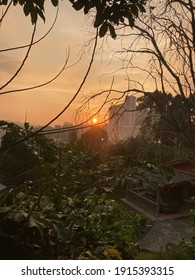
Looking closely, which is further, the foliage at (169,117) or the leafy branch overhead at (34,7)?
the foliage at (169,117)

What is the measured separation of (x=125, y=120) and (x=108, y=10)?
4.23 meters

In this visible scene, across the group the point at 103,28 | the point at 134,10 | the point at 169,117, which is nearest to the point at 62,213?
the point at 103,28

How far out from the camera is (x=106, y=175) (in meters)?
2.88

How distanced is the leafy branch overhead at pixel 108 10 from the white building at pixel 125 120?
3.50 metres

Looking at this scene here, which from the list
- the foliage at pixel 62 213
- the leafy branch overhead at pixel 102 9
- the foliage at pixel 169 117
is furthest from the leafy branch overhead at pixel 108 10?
the foliage at pixel 169 117

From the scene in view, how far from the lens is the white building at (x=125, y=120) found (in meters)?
5.84

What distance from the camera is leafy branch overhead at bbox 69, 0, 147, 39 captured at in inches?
81.0

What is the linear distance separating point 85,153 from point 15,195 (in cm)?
90

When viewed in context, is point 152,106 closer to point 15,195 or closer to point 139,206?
point 15,195

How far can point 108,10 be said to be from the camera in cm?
211

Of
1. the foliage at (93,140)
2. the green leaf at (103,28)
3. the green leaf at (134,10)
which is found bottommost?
the foliage at (93,140)

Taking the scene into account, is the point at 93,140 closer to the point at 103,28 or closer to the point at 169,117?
the point at 169,117

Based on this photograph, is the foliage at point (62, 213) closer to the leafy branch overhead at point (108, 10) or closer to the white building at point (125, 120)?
the leafy branch overhead at point (108, 10)
